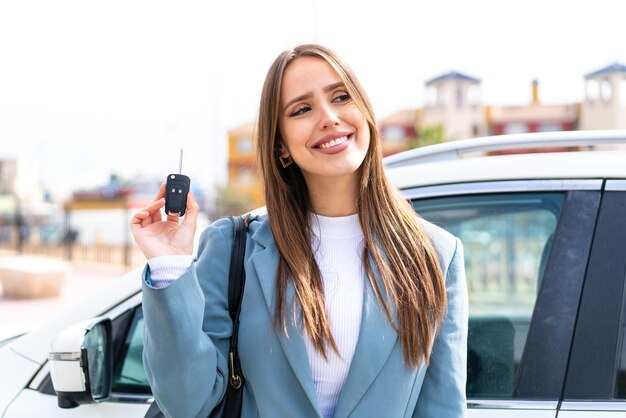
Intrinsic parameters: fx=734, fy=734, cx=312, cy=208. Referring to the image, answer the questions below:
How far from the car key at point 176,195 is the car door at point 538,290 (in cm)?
72

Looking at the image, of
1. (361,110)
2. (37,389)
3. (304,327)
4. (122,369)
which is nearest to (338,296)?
(304,327)

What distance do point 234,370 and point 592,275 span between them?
985 mm

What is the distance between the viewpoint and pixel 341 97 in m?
1.89

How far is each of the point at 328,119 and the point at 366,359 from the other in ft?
1.95

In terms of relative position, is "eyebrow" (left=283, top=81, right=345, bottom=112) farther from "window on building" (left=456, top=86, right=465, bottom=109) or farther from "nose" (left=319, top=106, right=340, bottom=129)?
"window on building" (left=456, top=86, right=465, bottom=109)

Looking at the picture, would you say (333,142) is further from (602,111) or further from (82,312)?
(602,111)

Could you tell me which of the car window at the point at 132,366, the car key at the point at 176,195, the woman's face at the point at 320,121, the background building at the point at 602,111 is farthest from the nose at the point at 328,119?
the background building at the point at 602,111

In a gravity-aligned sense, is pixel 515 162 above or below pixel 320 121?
below

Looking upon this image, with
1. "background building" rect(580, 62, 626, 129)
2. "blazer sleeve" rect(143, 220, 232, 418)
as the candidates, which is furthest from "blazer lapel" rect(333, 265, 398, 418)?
"background building" rect(580, 62, 626, 129)

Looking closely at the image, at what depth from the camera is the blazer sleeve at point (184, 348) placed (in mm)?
1653

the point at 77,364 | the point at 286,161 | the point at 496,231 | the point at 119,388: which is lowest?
the point at 119,388

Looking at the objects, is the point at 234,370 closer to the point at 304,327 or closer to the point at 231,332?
the point at 231,332

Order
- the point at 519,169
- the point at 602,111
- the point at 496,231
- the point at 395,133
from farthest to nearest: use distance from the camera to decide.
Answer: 1. the point at 395,133
2. the point at 602,111
3. the point at 496,231
4. the point at 519,169

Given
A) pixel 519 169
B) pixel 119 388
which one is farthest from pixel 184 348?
pixel 519 169
